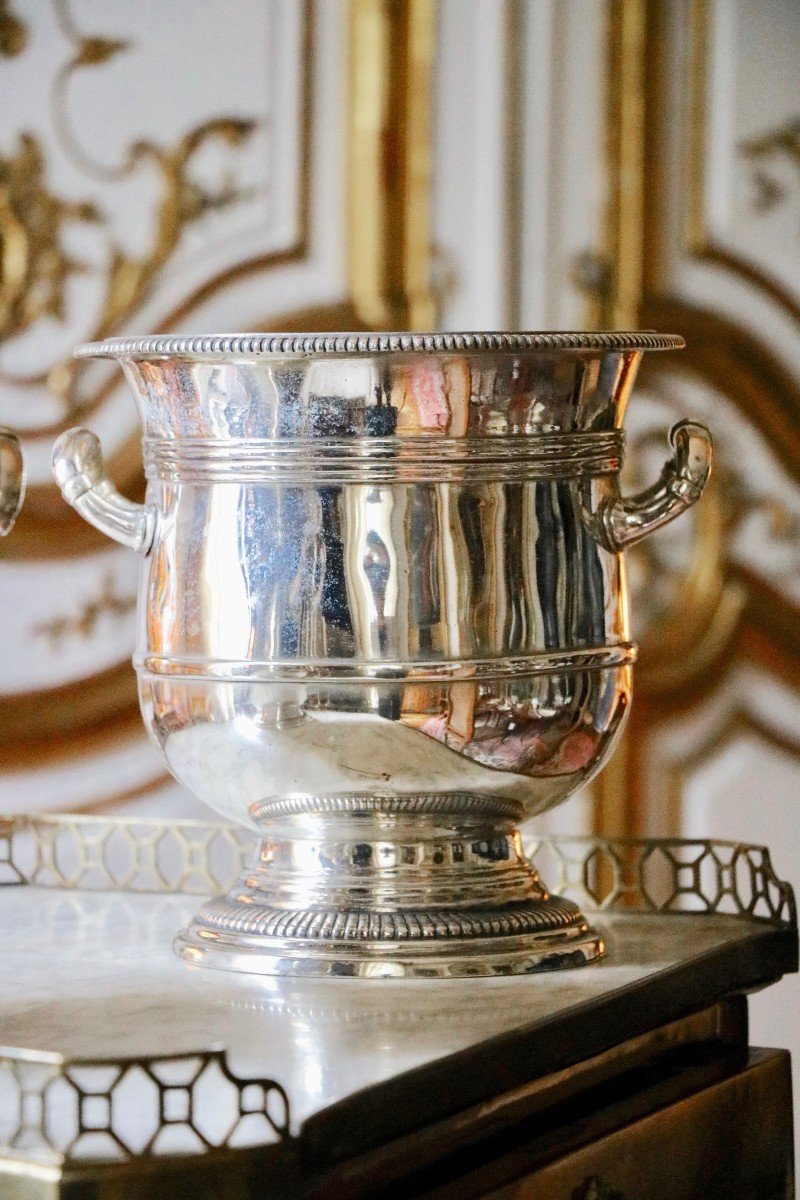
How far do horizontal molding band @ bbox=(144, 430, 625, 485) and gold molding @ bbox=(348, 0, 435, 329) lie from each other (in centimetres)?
89

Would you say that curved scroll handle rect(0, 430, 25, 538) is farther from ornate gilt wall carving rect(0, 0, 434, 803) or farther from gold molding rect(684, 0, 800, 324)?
gold molding rect(684, 0, 800, 324)

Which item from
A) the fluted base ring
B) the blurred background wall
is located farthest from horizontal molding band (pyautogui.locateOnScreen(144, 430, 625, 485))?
the blurred background wall

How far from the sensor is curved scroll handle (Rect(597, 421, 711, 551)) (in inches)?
29.5

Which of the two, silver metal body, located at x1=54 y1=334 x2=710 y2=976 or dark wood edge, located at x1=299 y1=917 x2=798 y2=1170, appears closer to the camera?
dark wood edge, located at x1=299 y1=917 x2=798 y2=1170

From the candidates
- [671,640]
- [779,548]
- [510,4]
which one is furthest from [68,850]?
[510,4]

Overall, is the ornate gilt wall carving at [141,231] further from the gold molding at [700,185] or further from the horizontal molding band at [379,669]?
the horizontal molding band at [379,669]

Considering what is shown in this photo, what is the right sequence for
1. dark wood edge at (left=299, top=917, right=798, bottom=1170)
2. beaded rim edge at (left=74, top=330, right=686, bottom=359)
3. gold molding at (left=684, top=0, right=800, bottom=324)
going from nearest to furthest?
dark wood edge at (left=299, top=917, right=798, bottom=1170) → beaded rim edge at (left=74, top=330, right=686, bottom=359) → gold molding at (left=684, top=0, right=800, bottom=324)

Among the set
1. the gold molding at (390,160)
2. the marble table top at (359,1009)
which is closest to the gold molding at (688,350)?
the gold molding at (390,160)

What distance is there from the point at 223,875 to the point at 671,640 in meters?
0.43

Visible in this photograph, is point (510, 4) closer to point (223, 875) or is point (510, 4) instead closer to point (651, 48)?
point (651, 48)

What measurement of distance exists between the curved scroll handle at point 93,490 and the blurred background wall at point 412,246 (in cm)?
81

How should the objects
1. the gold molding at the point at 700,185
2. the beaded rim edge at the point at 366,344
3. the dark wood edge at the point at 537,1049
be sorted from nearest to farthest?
the dark wood edge at the point at 537,1049 < the beaded rim edge at the point at 366,344 < the gold molding at the point at 700,185

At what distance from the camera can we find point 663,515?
75cm

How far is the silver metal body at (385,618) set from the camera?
A: 69 centimetres
